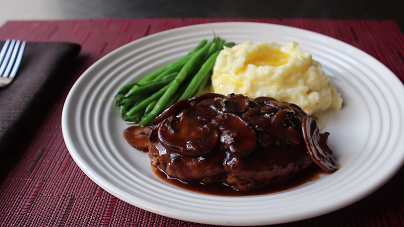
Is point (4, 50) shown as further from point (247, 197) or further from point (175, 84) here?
point (247, 197)

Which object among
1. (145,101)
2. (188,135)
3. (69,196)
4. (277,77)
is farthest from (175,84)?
(69,196)

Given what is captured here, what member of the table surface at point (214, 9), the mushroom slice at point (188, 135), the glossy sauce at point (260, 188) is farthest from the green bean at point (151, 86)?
the table surface at point (214, 9)

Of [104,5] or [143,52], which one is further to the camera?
[104,5]

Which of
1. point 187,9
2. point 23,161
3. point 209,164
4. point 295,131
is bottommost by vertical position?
point 187,9

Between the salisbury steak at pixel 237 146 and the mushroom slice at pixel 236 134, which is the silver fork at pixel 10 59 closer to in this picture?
the salisbury steak at pixel 237 146

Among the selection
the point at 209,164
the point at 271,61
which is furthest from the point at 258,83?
the point at 209,164

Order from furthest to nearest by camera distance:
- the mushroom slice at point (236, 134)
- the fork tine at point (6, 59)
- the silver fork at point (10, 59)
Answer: the fork tine at point (6, 59)
the silver fork at point (10, 59)
the mushroom slice at point (236, 134)

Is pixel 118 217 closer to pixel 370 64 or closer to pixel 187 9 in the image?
pixel 370 64
